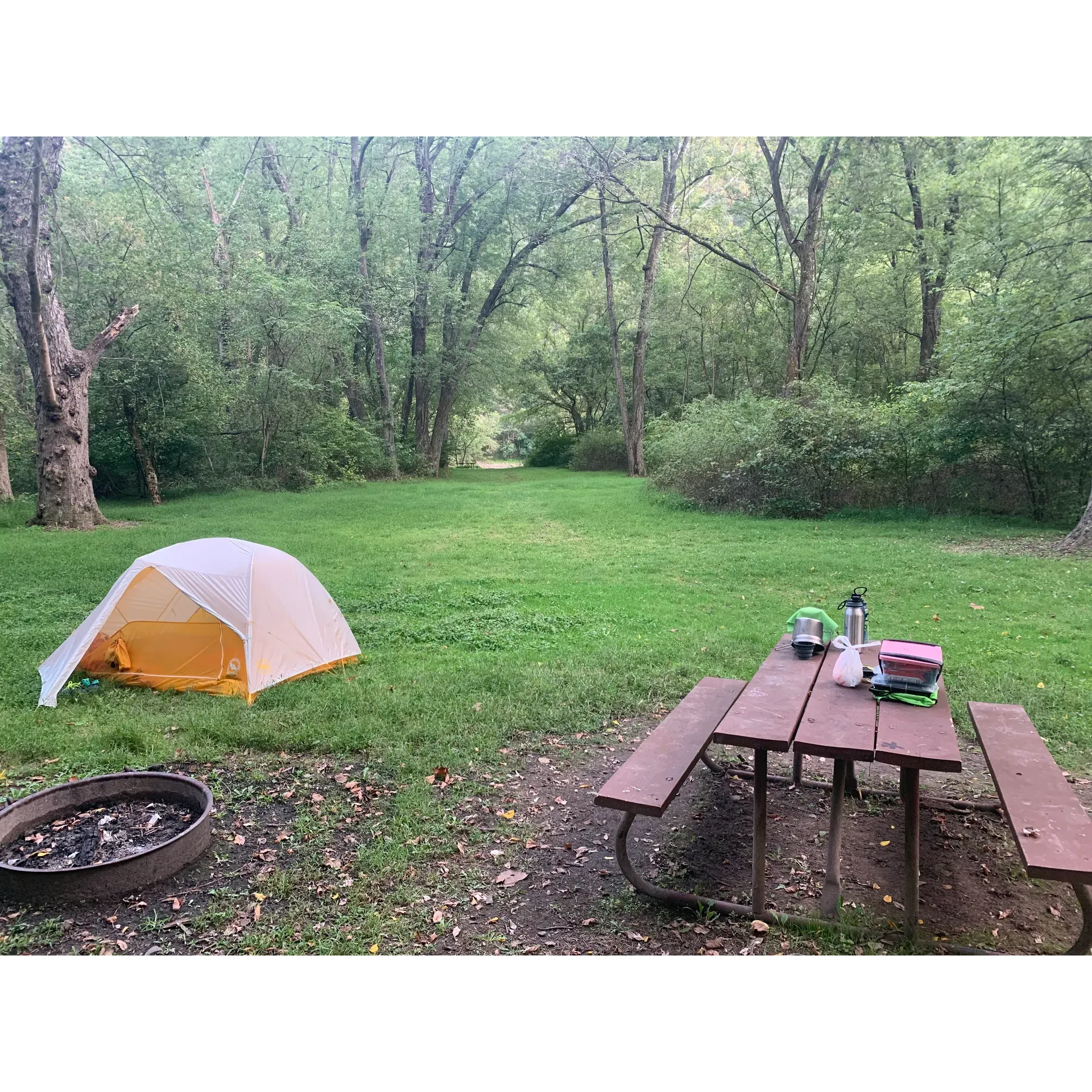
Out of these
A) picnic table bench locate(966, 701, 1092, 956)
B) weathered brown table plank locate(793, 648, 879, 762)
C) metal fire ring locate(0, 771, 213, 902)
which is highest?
weathered brown table plank locate(793, 648, 879, 762)

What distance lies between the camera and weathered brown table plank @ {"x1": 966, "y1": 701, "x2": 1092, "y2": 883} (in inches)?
57.5

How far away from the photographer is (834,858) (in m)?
1.87

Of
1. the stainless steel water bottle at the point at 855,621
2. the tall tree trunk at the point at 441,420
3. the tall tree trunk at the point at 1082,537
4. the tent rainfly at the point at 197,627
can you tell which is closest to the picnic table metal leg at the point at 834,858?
the stainless steel water bottle at the point at 855,621

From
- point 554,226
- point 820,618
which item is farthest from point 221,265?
point 820,618

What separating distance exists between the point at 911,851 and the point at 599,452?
7.11 metres

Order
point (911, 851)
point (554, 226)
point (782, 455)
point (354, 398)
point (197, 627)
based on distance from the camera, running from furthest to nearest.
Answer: point (554, 226) → point (782, 455) → point (354, 398) → point (197, 627) → point (911, 851)

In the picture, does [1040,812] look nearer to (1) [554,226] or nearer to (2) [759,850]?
(2) [759,850]

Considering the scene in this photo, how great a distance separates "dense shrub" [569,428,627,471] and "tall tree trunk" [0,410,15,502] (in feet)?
16.3

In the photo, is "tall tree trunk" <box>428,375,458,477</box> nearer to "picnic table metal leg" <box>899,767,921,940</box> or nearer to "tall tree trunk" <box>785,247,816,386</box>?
"tall tree trunk" <box>785,247,816,386</box>

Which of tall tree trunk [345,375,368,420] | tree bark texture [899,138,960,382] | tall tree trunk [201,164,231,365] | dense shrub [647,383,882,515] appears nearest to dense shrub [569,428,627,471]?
dense shrub [647,383,882,515]

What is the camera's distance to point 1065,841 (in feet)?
5.01

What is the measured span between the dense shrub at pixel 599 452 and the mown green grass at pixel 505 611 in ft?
7.42
